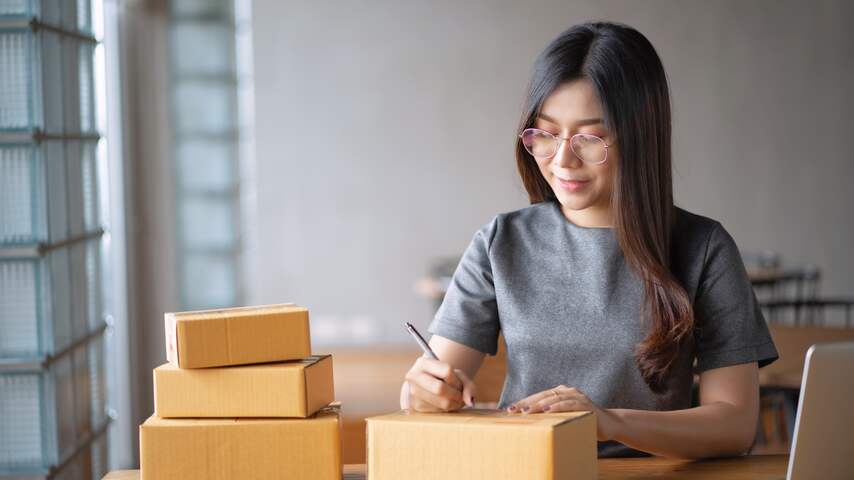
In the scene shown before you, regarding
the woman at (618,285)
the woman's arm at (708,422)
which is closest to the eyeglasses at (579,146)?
the woman at (618,285)

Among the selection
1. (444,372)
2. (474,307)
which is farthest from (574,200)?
(444,372)

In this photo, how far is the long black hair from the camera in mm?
1504

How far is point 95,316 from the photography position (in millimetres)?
2625

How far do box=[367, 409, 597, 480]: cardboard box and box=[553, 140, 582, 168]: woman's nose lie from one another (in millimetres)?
448

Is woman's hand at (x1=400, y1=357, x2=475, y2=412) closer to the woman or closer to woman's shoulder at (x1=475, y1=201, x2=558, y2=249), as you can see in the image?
the woman

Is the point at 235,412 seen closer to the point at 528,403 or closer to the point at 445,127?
the point at 528,403

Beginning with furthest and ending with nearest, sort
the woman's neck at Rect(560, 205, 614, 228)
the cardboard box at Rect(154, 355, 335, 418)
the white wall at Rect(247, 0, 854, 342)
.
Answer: the white wall at Rect(247, 0, 854, 342) → the woman's neck at Rect(560, 205, 614, 228) → the cardboard box at Rect(154, 355, 335, 418)

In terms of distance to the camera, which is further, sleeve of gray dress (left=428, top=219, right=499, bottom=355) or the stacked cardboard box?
sleeve of gray dress (left=428, top=219, right=499, bottom=355)

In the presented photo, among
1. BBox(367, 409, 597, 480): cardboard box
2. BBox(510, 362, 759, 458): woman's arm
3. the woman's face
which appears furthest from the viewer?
the woman's face

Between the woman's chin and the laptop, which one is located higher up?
the woman's chin

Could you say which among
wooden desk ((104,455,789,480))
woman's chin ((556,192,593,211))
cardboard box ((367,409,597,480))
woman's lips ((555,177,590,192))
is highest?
woman's lips ((555,177,590,192))

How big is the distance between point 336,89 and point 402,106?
0.44m

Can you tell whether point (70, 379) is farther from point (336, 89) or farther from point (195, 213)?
point (336, 89)

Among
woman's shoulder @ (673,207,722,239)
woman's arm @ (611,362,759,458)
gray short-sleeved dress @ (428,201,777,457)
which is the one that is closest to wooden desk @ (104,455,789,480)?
woman's arm @ (611,362,759,458)
